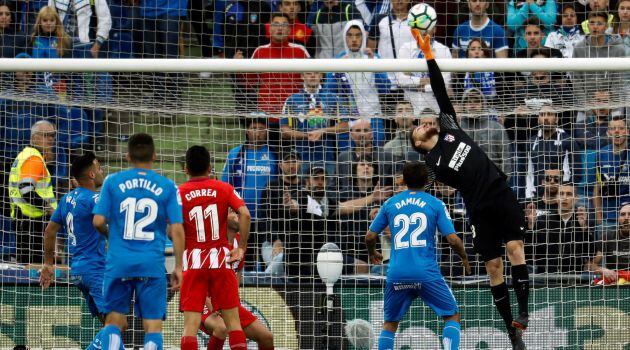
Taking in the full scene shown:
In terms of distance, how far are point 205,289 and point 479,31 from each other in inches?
219

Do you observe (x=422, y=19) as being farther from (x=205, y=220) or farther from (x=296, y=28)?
(x=296, y=28)

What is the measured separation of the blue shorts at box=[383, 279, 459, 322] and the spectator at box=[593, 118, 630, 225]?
9.48ft

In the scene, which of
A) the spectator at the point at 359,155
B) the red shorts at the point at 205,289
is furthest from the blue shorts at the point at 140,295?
the spectator at the point at 359,155

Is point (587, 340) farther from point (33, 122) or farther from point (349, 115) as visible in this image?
point (33, 122)

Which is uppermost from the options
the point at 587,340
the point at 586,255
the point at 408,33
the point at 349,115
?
the point at 408,33

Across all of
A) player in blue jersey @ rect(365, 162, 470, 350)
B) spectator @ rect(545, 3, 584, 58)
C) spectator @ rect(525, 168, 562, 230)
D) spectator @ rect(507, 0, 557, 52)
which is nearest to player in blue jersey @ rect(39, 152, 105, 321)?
player in blue jersey @ rect(365, 162, 470, 350)

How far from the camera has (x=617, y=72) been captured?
38.3 feet

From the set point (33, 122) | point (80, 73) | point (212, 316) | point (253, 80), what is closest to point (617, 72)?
point (253, 80)

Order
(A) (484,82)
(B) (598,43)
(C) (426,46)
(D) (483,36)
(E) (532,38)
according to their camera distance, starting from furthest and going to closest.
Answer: (D) (483,36) → (E) (532,38) → (B) (598,43) → (A) (484,82) → (C) (426,46)

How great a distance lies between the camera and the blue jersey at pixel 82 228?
10469mm

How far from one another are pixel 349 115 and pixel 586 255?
10.1 ft

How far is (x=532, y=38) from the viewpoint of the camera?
13641mm

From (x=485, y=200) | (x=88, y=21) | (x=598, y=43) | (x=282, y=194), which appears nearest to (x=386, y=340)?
(x=485, y=200)

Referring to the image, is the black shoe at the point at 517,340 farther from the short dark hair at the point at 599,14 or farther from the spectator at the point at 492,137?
the short dark hair at the point at 599,14
